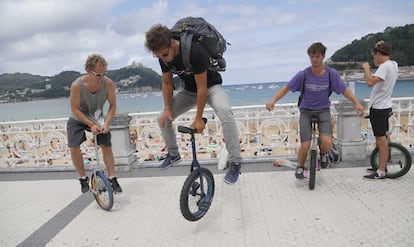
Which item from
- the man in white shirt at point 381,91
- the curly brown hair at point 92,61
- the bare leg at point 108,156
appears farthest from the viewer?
the bare leg at point 108,156

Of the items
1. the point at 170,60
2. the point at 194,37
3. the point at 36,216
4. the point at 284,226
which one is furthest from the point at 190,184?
the point at 36,216

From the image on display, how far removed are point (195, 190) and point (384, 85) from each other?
2670 millimetres

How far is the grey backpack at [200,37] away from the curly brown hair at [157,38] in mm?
168

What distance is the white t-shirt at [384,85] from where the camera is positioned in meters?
3.50

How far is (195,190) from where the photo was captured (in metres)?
2.89

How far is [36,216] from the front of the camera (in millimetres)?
3463

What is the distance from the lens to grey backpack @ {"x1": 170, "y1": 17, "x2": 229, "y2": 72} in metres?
2.55

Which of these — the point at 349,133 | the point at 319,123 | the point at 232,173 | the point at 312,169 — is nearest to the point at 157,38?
the point at 232,173

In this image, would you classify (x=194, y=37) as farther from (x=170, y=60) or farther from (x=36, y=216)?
(x=36, y=216)

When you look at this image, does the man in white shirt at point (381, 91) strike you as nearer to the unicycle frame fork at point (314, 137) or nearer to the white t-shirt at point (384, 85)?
the white t-shirt at point (384, 85)

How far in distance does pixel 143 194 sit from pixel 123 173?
1.19m

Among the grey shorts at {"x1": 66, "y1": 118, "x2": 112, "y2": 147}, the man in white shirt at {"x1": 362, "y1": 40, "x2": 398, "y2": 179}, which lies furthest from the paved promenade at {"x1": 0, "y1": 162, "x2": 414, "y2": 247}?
the grey shorts at {"x1": 66, "y1": 118, "x2": 112, "y2": 147}

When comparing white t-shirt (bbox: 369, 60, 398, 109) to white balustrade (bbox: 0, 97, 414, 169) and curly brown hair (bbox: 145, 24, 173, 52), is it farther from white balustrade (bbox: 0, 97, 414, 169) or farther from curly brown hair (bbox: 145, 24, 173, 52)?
curly brown hair (bbox: 145, 24, 173, 52)

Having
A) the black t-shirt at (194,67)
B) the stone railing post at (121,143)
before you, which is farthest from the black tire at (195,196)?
the stone railing post at (121,143)
